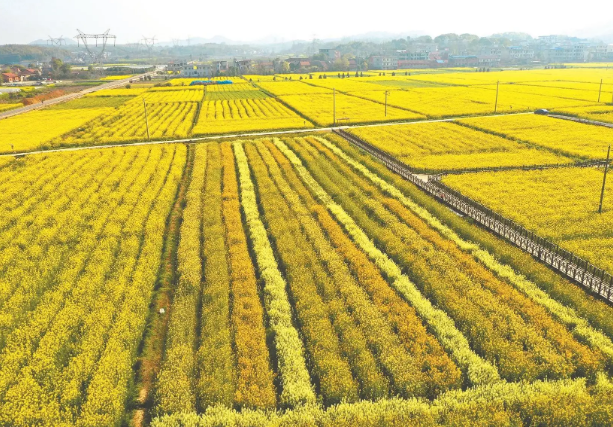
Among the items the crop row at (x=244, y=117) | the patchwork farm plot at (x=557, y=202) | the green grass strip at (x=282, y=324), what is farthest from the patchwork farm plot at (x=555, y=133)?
the green grass strip at (x=282, y=324)

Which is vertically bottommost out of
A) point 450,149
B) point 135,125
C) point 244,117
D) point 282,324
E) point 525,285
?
point 282,324

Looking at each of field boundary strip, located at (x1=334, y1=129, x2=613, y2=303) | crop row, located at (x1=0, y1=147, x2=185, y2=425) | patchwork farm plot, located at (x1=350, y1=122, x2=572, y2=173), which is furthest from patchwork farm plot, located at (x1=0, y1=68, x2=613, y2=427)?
field boundary strip, located at (x1=334, y1=129, x2=613, y2=303)

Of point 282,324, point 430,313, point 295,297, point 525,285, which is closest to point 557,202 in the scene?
point 525,285

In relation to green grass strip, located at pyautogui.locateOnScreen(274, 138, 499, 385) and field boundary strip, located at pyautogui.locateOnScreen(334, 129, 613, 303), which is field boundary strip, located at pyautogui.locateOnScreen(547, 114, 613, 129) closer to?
field boundary strip, located at pyautogui.locateOnScreen(334, 129, 613, 303)

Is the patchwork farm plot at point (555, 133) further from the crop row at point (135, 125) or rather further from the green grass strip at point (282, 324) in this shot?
the crop row at point (135, 125)

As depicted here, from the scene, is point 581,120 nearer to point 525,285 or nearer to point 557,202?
point 557,202

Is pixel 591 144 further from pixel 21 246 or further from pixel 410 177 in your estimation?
pixel 21 246

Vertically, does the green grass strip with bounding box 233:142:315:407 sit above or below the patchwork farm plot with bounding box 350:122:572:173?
below

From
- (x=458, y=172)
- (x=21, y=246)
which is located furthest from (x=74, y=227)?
(x=458, y=172)
